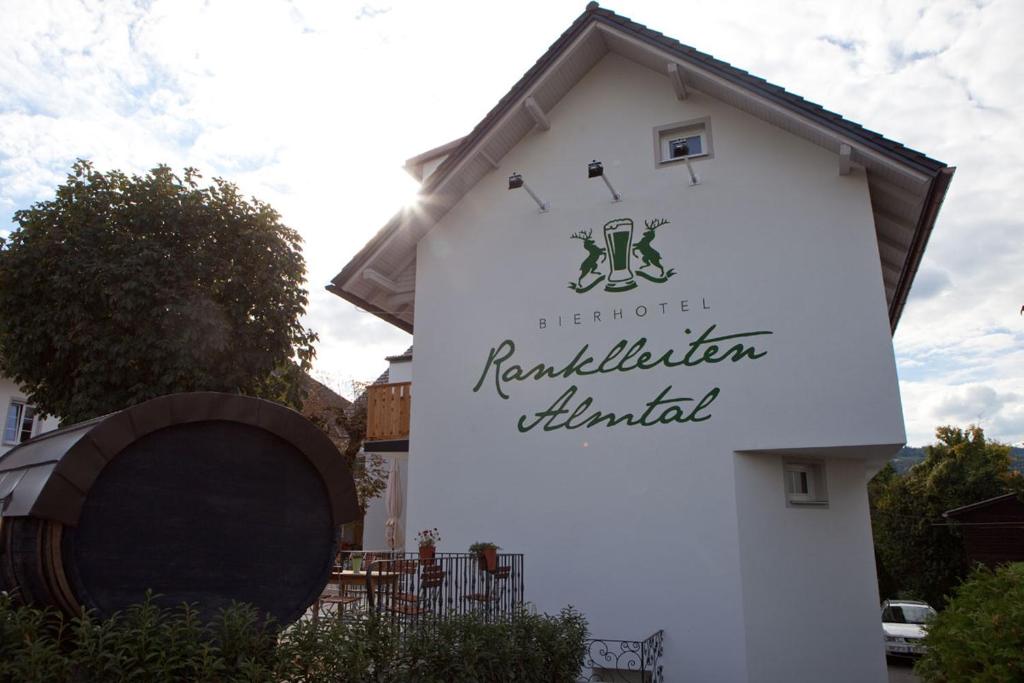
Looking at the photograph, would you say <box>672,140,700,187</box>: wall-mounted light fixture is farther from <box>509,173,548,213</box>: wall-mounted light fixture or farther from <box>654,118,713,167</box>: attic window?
<box>509,173,548,213</box>: wall-mounted light fixture

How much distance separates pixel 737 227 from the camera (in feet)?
36.0

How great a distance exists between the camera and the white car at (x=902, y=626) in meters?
19.1

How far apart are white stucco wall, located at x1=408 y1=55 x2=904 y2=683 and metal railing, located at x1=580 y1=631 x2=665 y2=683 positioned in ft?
0.62

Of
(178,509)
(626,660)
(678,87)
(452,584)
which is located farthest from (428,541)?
(678,87)

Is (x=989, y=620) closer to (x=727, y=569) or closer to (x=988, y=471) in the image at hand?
(x=727, y=569)

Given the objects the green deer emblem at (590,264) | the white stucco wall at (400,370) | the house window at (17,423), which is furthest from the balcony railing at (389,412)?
the house window at (17,423)

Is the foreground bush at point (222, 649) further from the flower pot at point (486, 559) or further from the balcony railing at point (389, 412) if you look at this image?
the balcony railing at point (389, 412)

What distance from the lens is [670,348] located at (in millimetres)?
10891

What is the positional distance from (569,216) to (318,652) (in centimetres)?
882

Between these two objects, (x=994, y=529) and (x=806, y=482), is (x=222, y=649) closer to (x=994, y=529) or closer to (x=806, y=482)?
(x=806, y=482)

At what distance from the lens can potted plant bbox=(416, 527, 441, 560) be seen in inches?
389

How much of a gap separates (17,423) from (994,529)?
3074 centimetres

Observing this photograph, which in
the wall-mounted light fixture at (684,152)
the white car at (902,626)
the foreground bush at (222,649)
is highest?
the wall-mounted light fixture at (684,152)

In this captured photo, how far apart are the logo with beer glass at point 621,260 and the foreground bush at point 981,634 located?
6.08 m
